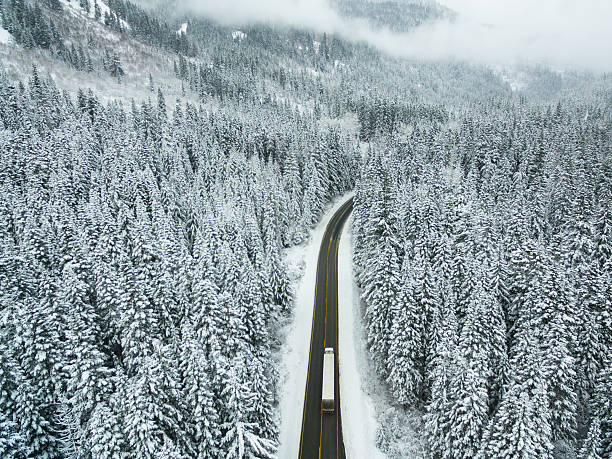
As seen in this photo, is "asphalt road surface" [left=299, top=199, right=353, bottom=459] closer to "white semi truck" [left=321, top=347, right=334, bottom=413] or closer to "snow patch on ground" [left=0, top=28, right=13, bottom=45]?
"white semi truck" [left=321, top=347, right=334, bottom=413]

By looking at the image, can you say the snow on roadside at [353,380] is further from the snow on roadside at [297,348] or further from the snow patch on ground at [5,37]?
the snow patch on ground at [5,37]

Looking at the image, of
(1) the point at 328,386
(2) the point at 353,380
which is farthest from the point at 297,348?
(1) the point at 328,386

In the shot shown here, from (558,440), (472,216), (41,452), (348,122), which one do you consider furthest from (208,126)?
(558,440)

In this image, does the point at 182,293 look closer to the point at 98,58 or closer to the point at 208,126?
the point at 208,126

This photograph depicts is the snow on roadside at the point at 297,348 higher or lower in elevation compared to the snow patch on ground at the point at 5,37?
lower

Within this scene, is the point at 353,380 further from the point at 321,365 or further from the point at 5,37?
the point at 5,37

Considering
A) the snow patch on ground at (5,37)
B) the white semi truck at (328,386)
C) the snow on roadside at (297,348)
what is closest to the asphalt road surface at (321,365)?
the snow on roadside at (297,348)
